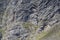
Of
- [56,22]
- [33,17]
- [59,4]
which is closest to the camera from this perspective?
[56,22]

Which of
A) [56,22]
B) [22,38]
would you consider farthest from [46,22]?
[22,38]

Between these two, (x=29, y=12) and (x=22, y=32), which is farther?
(x=29, y=12)

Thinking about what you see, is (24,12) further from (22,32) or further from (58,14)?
(58,14)

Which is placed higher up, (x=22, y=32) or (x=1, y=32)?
(x=1, y=32)

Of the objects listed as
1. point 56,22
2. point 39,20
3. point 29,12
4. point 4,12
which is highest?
point 4,12

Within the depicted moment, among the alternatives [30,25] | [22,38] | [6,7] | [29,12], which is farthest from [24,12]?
[6,7]

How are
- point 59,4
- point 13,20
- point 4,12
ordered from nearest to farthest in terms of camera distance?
point 59,4, point 13,20, point 4,12
